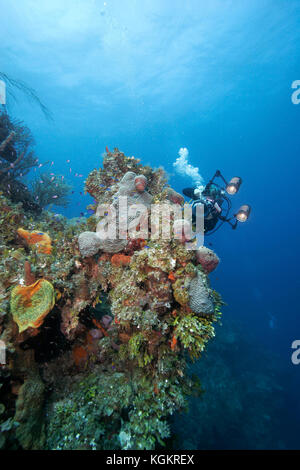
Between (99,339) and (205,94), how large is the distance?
4993cm

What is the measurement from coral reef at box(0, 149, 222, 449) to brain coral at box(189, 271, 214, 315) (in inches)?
0.6

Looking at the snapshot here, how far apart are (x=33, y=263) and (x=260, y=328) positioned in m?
38.5

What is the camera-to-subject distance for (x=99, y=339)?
4230mm

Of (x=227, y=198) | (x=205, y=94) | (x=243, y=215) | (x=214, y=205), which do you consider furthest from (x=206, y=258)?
(x=205, y=94)

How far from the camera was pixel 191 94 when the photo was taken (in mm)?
41469

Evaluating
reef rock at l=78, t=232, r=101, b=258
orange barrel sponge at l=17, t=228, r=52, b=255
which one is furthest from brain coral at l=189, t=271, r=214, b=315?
orange barrel sponge at l=17, t=228, r=52, b=255

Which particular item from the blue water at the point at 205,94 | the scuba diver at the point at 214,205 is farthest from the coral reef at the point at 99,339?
the blue water at the point at 205,94

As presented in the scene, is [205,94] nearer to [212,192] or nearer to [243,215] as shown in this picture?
[212,192]

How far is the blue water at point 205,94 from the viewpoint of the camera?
22.1 m

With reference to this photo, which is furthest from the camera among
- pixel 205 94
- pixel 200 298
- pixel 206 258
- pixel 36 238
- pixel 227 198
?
pixel 205 94

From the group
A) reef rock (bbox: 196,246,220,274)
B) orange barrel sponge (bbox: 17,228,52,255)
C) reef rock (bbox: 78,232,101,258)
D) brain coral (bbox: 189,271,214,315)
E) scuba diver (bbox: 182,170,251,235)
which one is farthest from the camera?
scuba diver (bbox: 182,170,251,235)

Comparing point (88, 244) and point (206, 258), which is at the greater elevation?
point (88, 244)

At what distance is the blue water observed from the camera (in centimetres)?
2206

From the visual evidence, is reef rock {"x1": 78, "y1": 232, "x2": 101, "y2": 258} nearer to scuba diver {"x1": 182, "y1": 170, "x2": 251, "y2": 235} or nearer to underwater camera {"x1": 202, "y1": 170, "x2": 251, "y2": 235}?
scuba diver {"x1": 182, "y1": 170, "x2": 251, "y2": 235}
